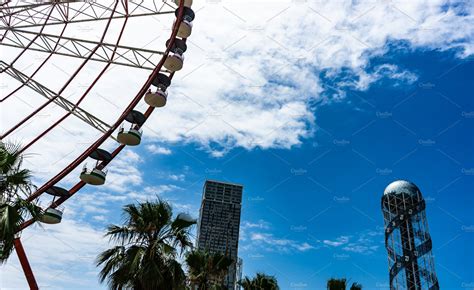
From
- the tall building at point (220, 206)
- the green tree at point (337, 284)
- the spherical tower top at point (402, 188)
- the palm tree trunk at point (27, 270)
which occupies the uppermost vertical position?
the tall building at point (220, 206)

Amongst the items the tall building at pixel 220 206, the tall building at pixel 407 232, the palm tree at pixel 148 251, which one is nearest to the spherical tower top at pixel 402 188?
the tall building at pixel 407 232

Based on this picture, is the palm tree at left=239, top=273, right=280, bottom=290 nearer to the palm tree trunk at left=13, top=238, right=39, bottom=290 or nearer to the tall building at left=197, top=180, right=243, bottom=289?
the palm tree trunk at left=13, top=238, right=39, bottom=290

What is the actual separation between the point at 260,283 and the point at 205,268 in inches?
180

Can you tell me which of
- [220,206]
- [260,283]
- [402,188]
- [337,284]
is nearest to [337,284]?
[337,284]

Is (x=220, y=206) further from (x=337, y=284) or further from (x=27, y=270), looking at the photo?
(x=27, y=270)

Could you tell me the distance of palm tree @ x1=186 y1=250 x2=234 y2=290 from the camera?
20062 millimetres

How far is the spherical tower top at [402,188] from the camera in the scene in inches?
1994

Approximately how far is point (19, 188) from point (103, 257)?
4.85 meters

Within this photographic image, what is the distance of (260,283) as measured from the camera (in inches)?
918

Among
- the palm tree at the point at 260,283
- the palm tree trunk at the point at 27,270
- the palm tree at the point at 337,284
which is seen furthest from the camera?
the palm tree at the point at 260,283

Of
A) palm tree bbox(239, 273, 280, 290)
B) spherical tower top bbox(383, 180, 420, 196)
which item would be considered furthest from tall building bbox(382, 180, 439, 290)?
palm tree bbox(239, 273, 280, 290)

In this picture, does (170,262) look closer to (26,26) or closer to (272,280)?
(272,280)

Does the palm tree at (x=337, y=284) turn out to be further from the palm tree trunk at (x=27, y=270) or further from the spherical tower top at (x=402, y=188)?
the spherical tower top at (x=402, y=188)

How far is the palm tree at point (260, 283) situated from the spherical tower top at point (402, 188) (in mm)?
32261
